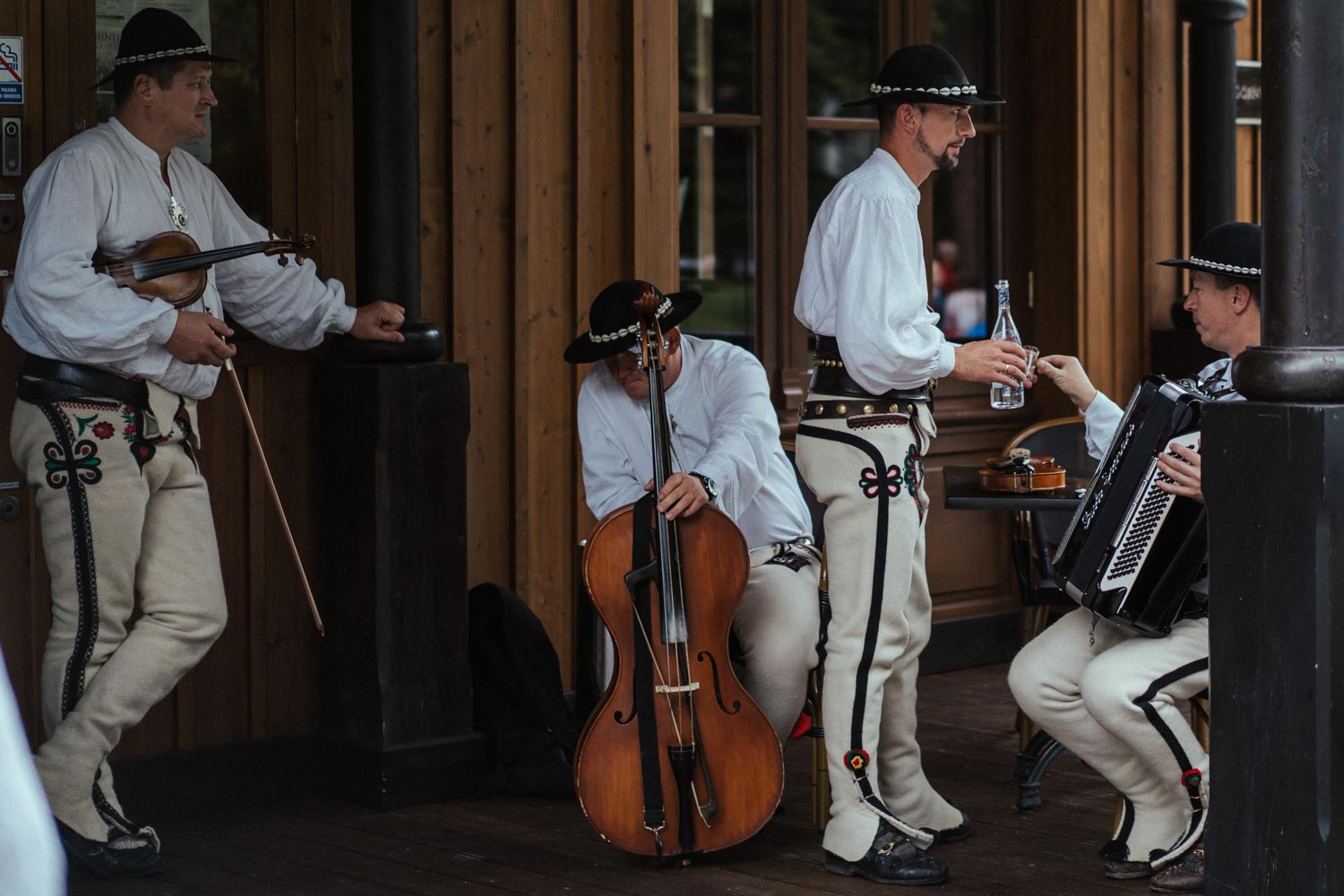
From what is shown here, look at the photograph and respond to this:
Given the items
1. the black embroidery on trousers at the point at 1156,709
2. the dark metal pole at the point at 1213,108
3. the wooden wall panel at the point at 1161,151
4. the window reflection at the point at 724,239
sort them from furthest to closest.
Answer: the wooden wall panel at the point at 1161,151 < the dark metal pole at the point at 1213,108 < the window reflection at the point at 724,239 < the black embroidery on trousers at the point at 1156,709

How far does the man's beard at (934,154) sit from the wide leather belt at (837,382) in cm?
42

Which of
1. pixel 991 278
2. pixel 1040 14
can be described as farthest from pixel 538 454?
pixel 1040 14

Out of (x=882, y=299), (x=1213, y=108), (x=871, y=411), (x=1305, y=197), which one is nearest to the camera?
(x=1305, y=197)

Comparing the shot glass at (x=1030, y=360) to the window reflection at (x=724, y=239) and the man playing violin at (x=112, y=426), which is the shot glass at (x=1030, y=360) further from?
the window reflection at (x=724, y=239)

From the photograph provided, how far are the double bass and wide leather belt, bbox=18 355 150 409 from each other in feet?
3.21

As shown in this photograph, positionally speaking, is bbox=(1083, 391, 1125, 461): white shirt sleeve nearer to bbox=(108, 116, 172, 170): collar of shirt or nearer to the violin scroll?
the violin scroll

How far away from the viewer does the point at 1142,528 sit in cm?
323

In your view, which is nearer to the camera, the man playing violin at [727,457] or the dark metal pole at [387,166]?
the man playing violin at [727,457]

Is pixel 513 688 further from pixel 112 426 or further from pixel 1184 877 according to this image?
pixel 1184 877

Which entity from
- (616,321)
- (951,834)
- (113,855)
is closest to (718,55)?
(616,321)

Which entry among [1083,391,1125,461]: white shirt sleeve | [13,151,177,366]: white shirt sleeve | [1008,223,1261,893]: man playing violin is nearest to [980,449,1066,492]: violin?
[1083,391,1125,461]: white shirt sleeve

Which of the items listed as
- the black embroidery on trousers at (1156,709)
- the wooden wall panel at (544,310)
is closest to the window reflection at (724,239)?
the wooden wall panel at (544,310)

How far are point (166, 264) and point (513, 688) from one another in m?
1.37

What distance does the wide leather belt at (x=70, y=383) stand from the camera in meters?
3.49
